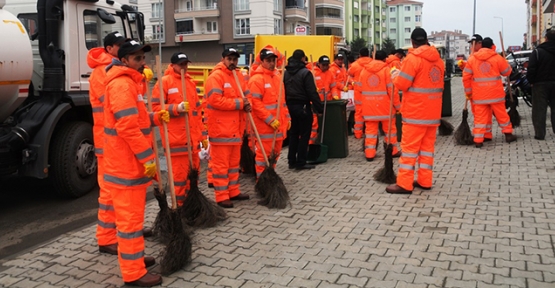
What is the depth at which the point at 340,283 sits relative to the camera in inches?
165

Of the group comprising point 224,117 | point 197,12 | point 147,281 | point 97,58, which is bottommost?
point 147,281

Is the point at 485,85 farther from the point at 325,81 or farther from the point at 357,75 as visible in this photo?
the point at 325,81

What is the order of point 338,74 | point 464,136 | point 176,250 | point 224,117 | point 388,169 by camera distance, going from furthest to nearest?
point 338,74
point 464,136
point 388,169
point 224,117
point 176,250

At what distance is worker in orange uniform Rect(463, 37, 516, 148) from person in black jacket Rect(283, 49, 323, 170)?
3.14m

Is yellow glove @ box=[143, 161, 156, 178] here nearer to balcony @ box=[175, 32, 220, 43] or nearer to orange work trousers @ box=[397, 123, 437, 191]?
orange work trousers @ box=[397, 123, 437, 191]

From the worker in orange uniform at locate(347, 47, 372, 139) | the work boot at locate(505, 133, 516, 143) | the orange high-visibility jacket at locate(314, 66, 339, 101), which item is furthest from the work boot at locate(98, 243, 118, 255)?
the work boot at locate(505, 133, 516, 143)

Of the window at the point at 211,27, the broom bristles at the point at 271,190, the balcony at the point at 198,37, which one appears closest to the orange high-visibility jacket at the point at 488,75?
the broom bristles at the point at 271,190

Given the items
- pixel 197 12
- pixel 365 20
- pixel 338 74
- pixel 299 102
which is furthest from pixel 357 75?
pixel 365 20

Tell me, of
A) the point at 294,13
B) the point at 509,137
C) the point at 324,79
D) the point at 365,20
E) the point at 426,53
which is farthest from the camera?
the point at 365,20

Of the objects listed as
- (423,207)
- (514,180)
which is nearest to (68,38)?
(423,207)

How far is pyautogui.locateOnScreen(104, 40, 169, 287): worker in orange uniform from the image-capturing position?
4113 mm

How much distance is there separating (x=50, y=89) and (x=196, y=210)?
2876mm

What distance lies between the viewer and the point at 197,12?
188 feet

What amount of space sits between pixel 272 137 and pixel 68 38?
3.08 meters
